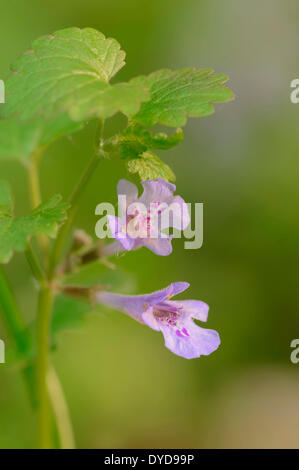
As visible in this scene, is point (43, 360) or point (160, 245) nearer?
point (160, 245)

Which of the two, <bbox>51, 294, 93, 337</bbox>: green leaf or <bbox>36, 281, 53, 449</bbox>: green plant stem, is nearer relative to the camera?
<bbox>36, 281, 53, 449</bbox>: green plant stem

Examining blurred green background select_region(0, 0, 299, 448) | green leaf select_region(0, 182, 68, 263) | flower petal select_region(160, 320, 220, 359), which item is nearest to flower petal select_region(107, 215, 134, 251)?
green leaf select_region(0, 182, 68, 263)

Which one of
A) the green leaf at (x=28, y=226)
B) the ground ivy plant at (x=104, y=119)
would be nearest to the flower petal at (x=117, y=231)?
the ground ivy plant at (x=104, y=119)

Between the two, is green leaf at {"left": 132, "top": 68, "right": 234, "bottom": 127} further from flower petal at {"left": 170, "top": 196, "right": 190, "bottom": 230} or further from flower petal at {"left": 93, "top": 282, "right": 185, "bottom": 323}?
flower petal at {"left": 93, "top": 282, "right": 185, "bottom": 323}

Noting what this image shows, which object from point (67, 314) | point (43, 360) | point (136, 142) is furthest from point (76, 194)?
point (67, 314)

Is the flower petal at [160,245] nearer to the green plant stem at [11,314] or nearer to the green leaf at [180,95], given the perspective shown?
the green leaf at [180,95]

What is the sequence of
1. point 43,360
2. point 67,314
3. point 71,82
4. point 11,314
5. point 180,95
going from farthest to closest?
point 67,314, point 11,314, point 43,360, point 180,95, point 71,82

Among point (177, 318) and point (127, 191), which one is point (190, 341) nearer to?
point (177, 318)
